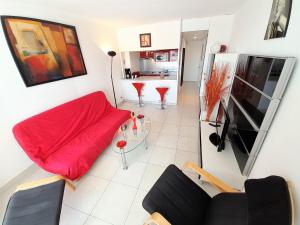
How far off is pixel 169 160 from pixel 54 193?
1.50 m

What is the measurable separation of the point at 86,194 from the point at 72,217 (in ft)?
0.82

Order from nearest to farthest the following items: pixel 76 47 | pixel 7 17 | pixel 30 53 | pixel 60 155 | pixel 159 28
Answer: pixel 7 17
pixel 60 155
pixel 30 53
pixel 76 47
pixel 159 28

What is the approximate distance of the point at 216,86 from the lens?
93.5 inches

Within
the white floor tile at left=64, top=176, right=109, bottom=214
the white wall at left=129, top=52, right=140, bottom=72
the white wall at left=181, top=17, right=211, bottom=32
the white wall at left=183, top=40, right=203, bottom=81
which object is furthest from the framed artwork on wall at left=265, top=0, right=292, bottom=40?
the white wall at left=183, top=40, right=203, bottom=81

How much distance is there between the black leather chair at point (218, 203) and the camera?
65cm

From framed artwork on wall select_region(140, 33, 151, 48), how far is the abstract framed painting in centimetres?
188

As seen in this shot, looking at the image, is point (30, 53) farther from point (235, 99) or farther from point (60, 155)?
point (235, 99)

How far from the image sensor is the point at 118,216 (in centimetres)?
140

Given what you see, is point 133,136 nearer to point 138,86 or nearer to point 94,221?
point 94,221

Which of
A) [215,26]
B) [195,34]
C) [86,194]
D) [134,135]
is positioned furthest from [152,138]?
[195,34]

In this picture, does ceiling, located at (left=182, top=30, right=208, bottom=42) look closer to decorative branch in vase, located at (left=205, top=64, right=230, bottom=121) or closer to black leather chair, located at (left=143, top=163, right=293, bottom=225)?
decorative branch in vase, located at (left=205, top=64, right=230, bottom=121)

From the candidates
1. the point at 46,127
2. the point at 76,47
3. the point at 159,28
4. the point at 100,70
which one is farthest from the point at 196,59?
the point at 46,127

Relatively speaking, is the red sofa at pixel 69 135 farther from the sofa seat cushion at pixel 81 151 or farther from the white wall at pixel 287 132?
Answer: the white wall at pixel 287 132

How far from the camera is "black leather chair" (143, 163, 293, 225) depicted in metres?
0.65
